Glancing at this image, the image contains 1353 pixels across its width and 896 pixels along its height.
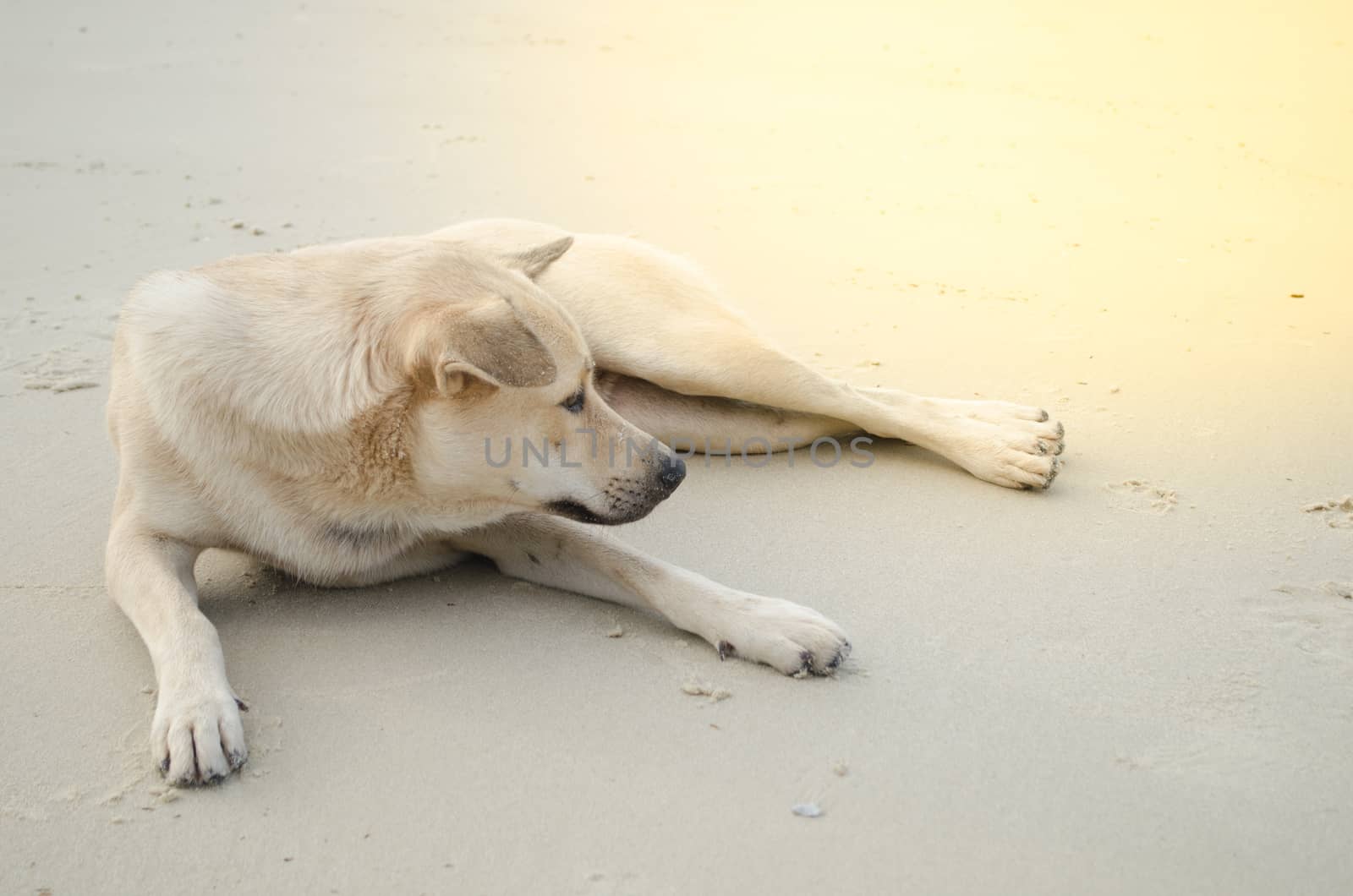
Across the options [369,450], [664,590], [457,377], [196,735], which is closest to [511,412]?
[457,377]

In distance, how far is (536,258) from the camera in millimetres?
2918

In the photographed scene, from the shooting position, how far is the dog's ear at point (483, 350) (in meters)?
2.27

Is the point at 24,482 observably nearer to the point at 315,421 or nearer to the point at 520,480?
the point at 315,421

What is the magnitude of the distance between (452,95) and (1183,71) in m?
5.23

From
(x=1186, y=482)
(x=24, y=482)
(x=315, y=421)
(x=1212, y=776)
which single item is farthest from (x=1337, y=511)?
(x=24, y=482)

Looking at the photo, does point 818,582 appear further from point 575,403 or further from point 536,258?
point 536,258

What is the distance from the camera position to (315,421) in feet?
7.93

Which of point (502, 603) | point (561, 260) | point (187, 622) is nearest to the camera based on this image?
point (187, 622)

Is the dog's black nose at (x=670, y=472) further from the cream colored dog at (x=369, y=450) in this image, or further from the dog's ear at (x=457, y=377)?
the dog's ear at (x=457, y=377)

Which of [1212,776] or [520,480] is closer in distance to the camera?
[1212,776]

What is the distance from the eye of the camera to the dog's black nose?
262 centimetres

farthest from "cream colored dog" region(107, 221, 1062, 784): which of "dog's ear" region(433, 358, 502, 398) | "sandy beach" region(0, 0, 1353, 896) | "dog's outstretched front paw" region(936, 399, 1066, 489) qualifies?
"dog's outstretched front paw" region(936, 399, 1066, 489)

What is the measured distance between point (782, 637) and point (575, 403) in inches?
26.3

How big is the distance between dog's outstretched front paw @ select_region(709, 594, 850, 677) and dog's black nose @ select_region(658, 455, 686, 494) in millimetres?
303
